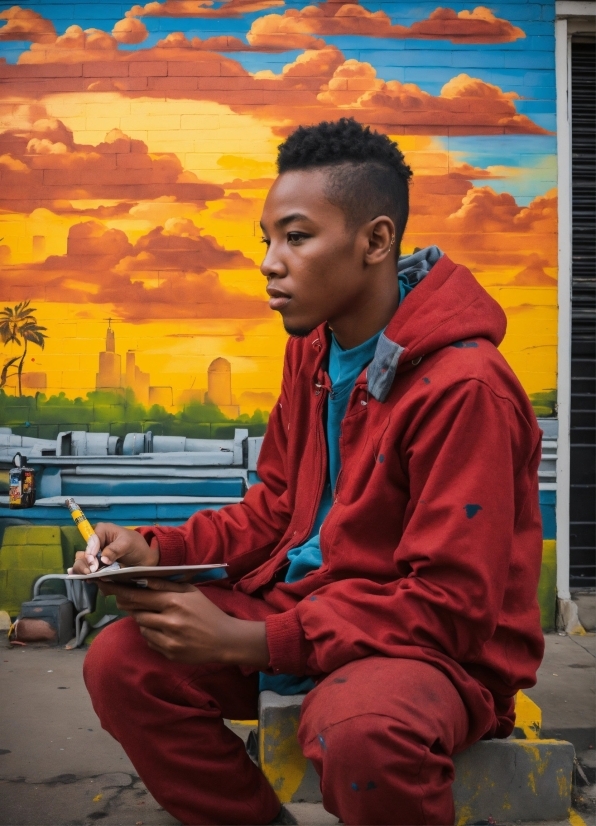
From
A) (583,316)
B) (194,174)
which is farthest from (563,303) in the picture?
(194,174)

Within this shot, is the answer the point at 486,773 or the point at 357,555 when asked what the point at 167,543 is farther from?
the point at 486,773

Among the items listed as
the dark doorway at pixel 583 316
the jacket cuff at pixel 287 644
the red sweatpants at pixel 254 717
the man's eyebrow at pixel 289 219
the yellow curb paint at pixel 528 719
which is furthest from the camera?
the dark doorway at pixel 583 316

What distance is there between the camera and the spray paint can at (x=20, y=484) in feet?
15.8

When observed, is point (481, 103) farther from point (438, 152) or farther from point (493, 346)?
point (493, 346)

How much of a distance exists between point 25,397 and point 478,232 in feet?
9.31

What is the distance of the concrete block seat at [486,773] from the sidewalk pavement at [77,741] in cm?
6

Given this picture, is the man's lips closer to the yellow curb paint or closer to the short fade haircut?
the short fade haircut

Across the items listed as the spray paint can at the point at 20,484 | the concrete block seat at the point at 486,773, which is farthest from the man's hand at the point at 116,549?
the spray paint can at the point at 20,484

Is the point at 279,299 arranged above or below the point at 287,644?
above

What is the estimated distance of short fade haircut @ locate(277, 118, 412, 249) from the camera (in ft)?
7.32

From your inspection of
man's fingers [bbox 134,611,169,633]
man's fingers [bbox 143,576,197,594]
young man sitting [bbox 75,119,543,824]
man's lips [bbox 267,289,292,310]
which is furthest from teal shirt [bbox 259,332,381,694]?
man's fingers [bbox 134,611,169,633]

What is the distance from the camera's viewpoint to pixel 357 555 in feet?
6.66

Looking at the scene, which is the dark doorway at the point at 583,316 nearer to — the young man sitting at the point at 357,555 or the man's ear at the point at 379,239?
the young man sitting at the point at 357,555

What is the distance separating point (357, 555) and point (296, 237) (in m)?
0.85
